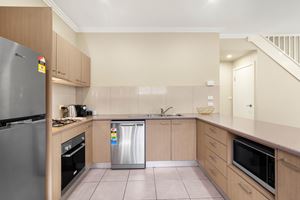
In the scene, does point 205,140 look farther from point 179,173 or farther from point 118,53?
point 118,53

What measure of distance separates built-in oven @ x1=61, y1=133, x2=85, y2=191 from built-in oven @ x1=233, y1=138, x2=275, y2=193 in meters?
1.92

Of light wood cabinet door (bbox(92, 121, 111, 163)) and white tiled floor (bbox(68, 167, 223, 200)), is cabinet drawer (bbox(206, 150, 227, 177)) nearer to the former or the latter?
white tiled floor (bbox(68, 167, 223, 200))

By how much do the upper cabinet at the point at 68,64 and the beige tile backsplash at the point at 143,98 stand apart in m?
0.35

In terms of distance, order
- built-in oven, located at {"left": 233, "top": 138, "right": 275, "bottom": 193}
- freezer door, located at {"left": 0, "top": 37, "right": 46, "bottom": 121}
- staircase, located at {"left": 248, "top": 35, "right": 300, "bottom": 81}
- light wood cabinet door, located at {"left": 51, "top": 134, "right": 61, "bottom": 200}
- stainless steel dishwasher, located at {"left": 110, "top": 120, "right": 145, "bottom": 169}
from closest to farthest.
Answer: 1. freezer door, located at {"left": 0, "top": 37, "right": 46, "bottom": 121}
2. built-in oven, located at {"left": 233, "top": 138, "right": 275, "bottom": 193}
3. light wood cabinet door, located at {"left": 51, "top": 134, "right": 61, "bottom": 200}
4. stainless steel dishwasher, located at {"left": 110, "top": 120, "right": 145, "bottom": 169}
5. staircase, located at {"left": 248, "top": 35, "right": 300, "bottom": 81}

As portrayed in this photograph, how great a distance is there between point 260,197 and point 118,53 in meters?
3.22

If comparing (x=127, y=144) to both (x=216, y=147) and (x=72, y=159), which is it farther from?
(x=216, y=147)

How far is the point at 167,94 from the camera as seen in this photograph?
3.62 meters

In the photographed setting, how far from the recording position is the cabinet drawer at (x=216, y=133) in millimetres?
1938

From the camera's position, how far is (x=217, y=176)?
2131mm

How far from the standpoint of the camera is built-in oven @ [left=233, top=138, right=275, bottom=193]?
126cm

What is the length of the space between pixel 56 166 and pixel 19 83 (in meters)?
1.01

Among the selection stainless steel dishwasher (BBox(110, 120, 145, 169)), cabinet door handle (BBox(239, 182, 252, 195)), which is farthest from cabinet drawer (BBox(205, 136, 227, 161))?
stainless steel dishwasher (BBox(110, 120, 145, 169))

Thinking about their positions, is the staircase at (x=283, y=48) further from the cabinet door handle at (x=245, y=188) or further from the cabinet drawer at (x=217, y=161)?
the cabinet door handle at (x=245, y=188)

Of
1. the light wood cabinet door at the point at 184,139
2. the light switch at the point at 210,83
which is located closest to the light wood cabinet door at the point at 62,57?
the light wood cabinet door at the point at 184,139
